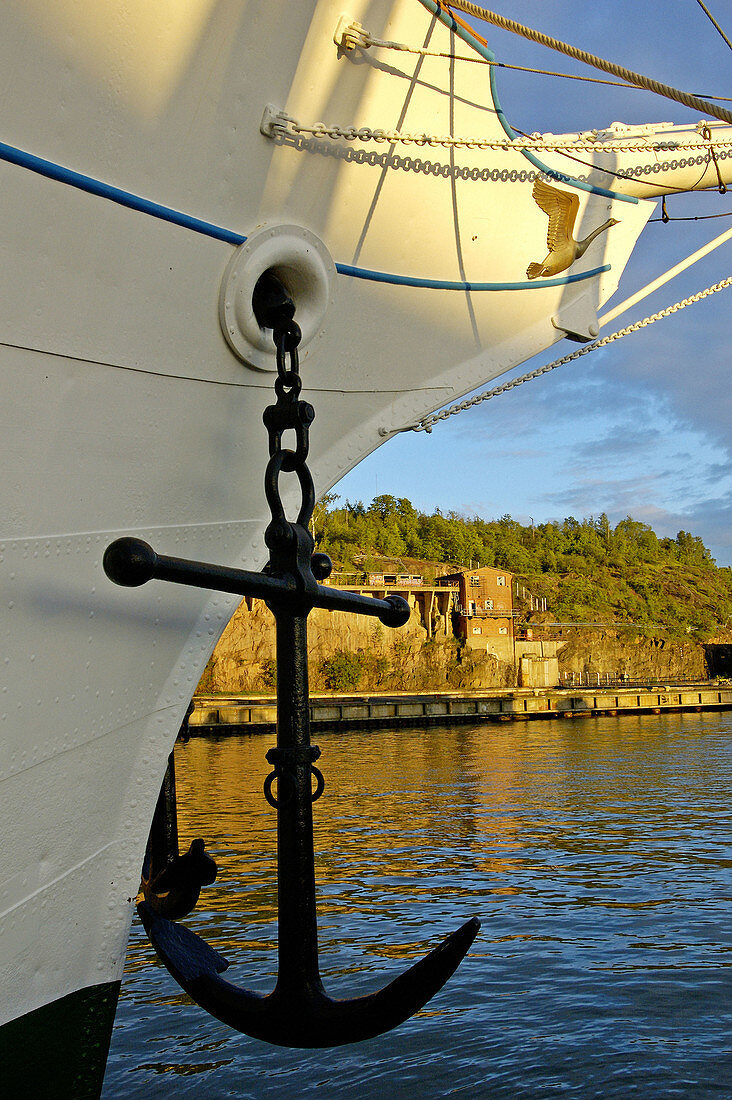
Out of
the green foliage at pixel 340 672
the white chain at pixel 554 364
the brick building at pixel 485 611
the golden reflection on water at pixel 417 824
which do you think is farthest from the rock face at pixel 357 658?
the white chain at pixel 554 364

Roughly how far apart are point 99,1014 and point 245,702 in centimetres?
4979

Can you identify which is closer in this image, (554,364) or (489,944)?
(554,364)

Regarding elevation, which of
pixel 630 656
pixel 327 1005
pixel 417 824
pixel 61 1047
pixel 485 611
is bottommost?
pixel 417 824

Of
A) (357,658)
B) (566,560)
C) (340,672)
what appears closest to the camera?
(340,672)

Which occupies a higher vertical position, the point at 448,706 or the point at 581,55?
the point at 581,55

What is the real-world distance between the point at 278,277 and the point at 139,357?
74 cm

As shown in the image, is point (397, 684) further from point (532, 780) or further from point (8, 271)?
point (8, 271)

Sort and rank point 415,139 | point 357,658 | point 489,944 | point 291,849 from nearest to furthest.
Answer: point 291,849 → point 415,139 → point 489,944 → point 357,658

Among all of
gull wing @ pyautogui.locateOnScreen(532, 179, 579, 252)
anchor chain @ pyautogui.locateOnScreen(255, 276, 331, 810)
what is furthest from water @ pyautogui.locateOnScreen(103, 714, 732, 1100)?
gull wing @ pyautogui.locateOnScreen(532, 179, 579, 252)

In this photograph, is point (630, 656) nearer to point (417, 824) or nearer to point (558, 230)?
point (417, 824)

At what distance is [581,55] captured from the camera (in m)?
3.84

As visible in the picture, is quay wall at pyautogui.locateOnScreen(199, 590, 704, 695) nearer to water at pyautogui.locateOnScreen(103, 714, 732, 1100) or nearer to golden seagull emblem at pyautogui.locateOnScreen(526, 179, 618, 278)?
water at pyautogui.locateOnScreen(103, 714, 732, 1100)

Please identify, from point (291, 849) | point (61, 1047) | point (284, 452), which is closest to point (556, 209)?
point (284, 452)

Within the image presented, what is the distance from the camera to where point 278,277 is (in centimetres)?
361
